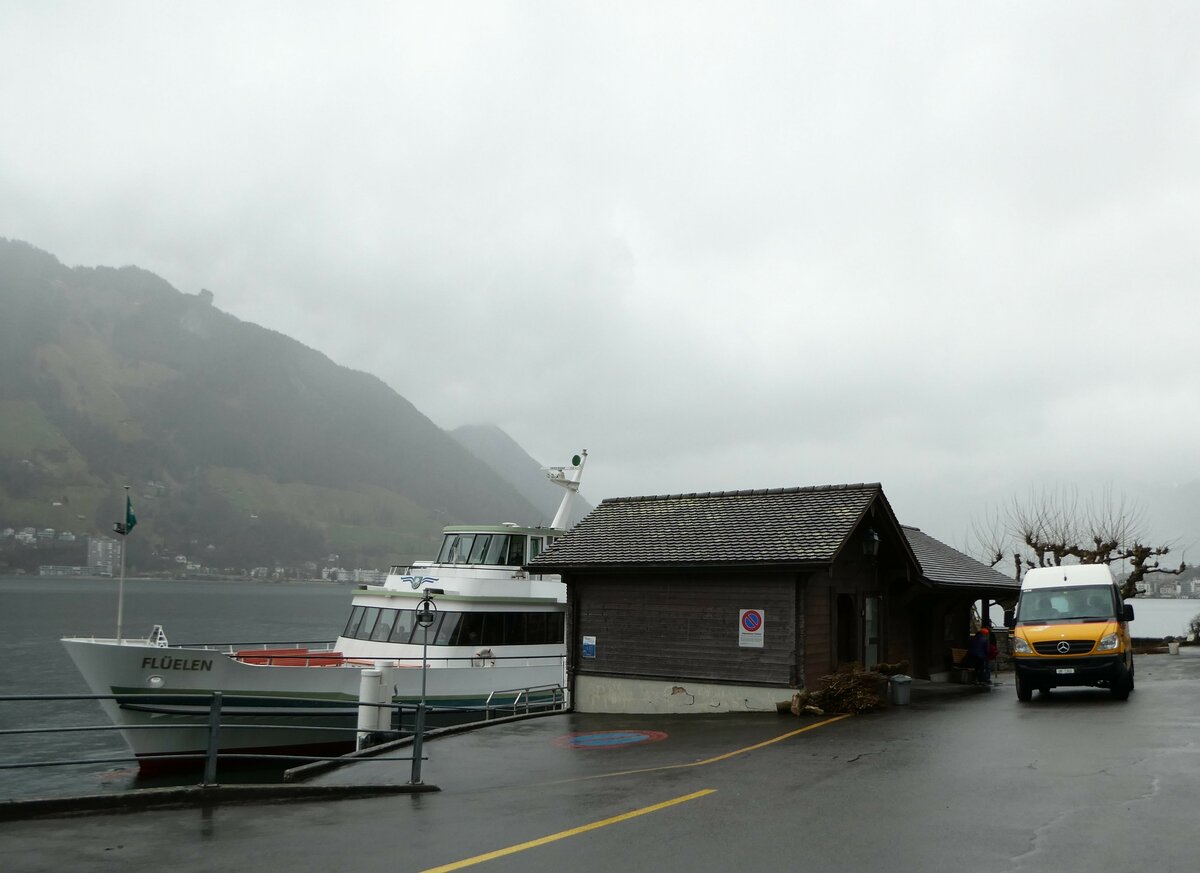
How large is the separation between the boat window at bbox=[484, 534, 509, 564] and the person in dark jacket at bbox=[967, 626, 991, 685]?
1273 centimetres

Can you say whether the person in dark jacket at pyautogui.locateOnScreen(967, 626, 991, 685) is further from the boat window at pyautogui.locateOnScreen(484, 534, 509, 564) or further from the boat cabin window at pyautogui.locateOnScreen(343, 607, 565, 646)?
the boat window at pyautogui.locateOnScreen(484, 534, 509, 564)

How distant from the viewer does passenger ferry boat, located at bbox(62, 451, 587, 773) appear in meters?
21.3

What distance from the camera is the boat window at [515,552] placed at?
27906 mm

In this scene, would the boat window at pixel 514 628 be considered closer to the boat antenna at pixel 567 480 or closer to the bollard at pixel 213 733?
the boat antenna at pixel 567 480

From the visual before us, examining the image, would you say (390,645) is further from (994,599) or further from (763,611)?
(994,599)

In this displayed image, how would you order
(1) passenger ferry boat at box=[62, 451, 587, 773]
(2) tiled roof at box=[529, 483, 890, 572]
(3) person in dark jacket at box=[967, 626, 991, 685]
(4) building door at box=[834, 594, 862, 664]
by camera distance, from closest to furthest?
(2) tiled roof at box=[529, 483, 890, 572], (4) building door at box=[834, 594, 862, 664], (1) passenger ferry boat at box=[62, 451, 587, 773], (3) person in dark jacket at box=[967, 626, 991, 685]

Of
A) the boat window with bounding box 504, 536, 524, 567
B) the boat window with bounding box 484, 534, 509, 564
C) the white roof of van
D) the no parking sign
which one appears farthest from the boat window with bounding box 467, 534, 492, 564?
the white roof of van

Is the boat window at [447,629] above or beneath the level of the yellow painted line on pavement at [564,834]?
above

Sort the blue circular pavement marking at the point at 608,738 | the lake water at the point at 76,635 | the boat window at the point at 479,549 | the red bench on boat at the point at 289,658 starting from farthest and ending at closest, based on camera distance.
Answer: the boat window at the point at 479,549 < the lake water at the point at 76,635 < the red bench on boat at the point at 289,658 < the blue circular pavement marking at the point at 608,738

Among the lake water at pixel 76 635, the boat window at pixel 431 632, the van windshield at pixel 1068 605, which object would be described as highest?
the van windshield at pixel 1068 605

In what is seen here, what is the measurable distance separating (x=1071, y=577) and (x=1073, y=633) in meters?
1.45

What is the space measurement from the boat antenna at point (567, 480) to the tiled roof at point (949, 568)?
33.9 ft

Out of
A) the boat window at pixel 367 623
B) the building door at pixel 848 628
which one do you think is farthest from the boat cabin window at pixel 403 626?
the building door at pixel 848 628

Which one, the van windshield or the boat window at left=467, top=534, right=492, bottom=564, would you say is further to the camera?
the boat window at left=467, top=534, right=492, bottom=564
